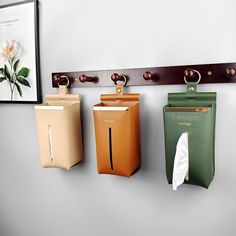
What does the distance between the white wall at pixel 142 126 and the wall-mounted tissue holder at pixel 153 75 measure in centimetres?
2

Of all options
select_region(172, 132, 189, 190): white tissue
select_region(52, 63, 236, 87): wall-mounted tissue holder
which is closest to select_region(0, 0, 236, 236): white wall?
select_region(52, 63, 236, 87): wall-mounted tissue holder

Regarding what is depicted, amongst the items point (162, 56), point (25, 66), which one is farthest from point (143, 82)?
point (25, 66)

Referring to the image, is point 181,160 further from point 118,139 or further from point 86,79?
point 86,79

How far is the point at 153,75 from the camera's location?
940 millimetres

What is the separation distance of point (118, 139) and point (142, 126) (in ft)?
0.47

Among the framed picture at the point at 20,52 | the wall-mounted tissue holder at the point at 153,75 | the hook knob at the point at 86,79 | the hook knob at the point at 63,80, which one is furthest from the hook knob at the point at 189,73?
the framed picture at the point at 20,52

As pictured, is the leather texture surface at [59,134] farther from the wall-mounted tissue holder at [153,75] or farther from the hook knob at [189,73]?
the hook knob at [189,73]

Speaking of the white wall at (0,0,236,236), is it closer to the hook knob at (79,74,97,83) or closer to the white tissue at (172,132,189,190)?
the hook knob at (79,74,97,83)

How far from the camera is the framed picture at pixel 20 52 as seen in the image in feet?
3.88

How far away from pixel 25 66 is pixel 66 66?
22cm

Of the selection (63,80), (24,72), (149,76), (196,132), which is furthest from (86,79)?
(196,132)

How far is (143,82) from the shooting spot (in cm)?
97

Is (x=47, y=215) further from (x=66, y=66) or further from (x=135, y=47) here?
(x=135, y=47)

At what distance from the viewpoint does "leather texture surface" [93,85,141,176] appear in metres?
0.88
